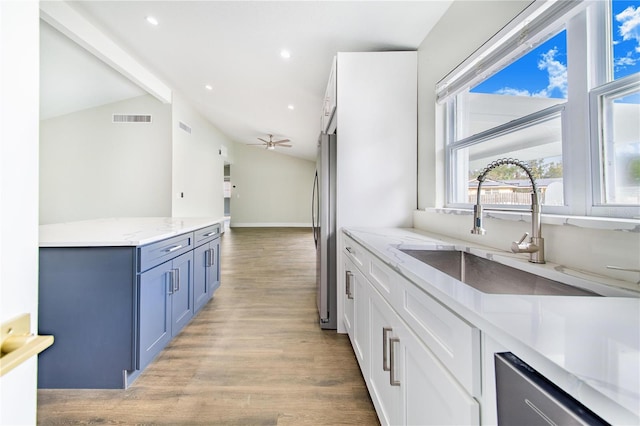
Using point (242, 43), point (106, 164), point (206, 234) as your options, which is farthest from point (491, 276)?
point (106, 164)

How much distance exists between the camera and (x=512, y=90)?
4.97 ft

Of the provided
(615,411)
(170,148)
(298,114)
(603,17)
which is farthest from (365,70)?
(170,148)

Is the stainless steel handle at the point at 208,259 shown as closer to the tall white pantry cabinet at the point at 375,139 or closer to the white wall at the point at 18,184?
the tall white pantry cabinet at the point at 375,139

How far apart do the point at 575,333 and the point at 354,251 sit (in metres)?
1.44

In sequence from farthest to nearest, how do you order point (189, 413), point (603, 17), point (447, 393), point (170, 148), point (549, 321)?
point (170, 148) → point (189, 413) → point (603, 17) → point (447, 393) → point (549, 321)

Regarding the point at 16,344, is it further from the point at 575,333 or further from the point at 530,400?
the point at 575,333

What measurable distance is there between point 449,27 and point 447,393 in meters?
2.26

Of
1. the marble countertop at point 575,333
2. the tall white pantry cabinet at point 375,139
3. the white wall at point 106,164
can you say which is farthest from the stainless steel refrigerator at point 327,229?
the white wall at point 106,164

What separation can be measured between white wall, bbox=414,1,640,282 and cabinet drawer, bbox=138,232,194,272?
194cm

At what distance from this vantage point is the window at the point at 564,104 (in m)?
1.00

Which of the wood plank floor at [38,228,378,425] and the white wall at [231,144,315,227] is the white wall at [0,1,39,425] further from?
the white wall at [231,144,315,227]

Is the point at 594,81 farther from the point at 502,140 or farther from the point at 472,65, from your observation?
the point at 472,65

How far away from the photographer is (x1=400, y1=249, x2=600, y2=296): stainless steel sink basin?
988mm

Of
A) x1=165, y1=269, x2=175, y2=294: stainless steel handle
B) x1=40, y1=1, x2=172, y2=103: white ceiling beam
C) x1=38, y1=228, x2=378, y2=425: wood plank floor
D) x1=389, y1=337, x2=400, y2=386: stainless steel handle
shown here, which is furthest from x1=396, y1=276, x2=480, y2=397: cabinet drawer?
x1=40, y1=1, x2=172, y2=103: white ceiling beam
